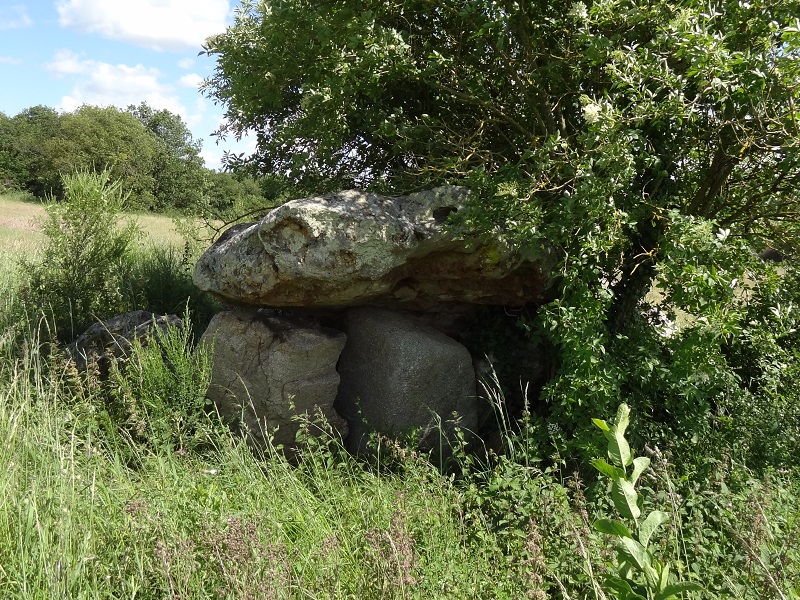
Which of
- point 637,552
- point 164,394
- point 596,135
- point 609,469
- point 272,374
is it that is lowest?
point 164,394

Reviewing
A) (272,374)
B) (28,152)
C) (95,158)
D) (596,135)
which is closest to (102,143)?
(95,158)

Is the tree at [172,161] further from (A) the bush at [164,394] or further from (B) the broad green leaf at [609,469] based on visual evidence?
(B) the broad green leaf at [609,469]

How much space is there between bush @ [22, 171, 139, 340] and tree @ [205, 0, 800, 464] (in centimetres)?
209

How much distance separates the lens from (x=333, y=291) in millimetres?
5312


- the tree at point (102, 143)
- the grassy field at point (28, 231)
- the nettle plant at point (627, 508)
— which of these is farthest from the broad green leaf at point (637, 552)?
the tree at point (102, 143)

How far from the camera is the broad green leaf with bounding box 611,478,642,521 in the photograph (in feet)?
5.54

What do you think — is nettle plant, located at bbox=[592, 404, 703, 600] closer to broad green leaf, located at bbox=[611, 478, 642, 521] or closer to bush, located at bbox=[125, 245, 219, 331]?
broad green leaf, located at bbox=[611, 478, 642, 521]

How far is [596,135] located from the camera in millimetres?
4328

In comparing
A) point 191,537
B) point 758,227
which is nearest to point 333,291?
point 191,537

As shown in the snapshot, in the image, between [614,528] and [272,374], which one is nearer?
[614,528]

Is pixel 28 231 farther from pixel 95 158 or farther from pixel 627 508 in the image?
pixel 95 158

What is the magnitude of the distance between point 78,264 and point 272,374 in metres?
3.17

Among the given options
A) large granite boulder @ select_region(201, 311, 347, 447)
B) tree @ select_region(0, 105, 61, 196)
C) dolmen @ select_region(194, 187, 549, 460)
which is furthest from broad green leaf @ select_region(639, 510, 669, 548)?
tree @ select_region(0, 105, 61, 196)

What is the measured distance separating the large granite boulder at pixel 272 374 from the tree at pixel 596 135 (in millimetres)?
1654
